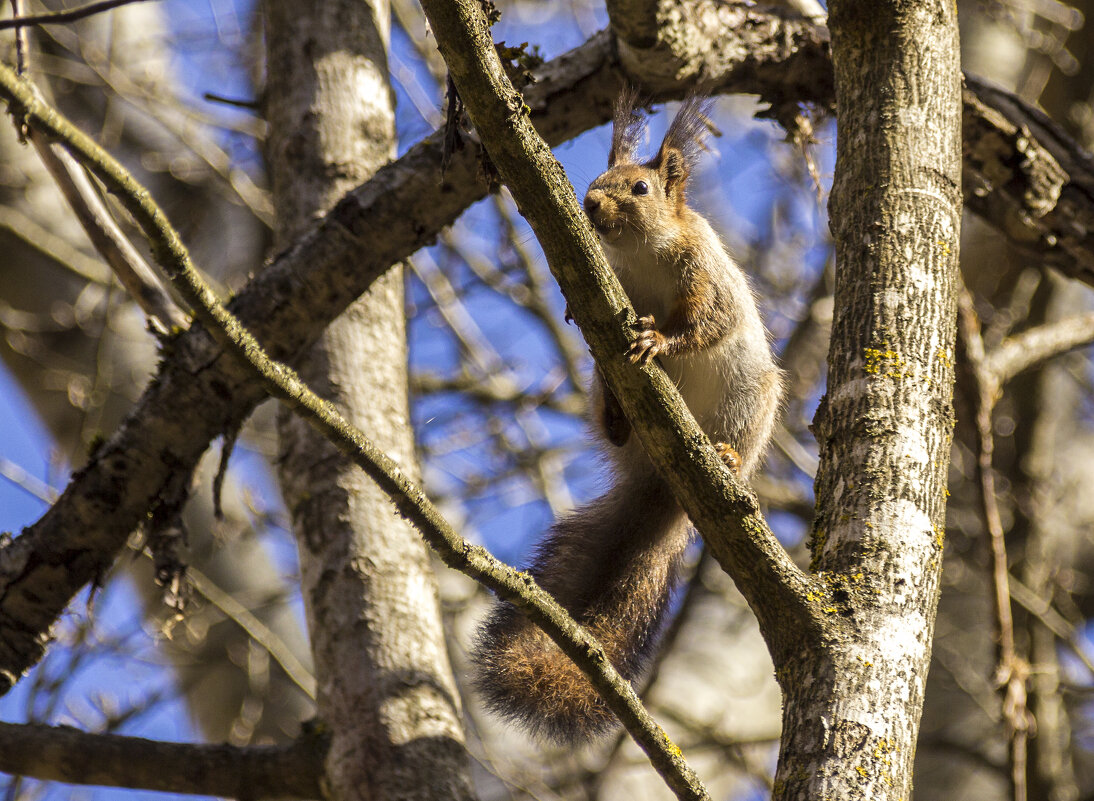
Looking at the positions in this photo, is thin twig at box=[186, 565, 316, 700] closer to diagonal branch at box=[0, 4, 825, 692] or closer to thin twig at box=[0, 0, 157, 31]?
diagonal branch at box=[0, 4, 825, 692]

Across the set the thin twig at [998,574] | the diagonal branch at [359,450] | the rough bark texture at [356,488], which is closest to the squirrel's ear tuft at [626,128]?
the rough bark texture at [356,488]

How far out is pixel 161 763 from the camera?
2.62 m

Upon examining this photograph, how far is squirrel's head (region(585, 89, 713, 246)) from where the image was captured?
2953 millimetres

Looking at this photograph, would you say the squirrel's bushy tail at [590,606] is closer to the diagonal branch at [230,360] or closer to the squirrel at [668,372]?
the squirrel at [668,372]

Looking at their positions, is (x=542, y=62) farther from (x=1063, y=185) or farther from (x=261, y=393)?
(x=1063, y=185)

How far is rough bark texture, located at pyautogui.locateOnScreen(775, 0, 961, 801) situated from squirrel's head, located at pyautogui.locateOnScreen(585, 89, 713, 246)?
0.68m

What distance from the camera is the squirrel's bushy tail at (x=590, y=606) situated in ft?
8.03

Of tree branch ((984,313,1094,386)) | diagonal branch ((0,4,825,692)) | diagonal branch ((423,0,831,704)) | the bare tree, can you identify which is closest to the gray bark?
the bare tree

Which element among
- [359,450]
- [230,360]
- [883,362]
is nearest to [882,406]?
[883,362]

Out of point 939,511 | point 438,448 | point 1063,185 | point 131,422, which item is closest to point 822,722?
point 939,511

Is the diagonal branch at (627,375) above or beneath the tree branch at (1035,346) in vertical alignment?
beneath

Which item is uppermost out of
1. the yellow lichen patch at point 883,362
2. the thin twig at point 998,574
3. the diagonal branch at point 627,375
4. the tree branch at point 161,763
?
the thin twig at point 998,574

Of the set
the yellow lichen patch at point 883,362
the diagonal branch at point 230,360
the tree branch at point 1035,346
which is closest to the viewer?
the yellow lichen patch at point 883,362

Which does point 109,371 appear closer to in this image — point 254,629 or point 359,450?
point 254,629
